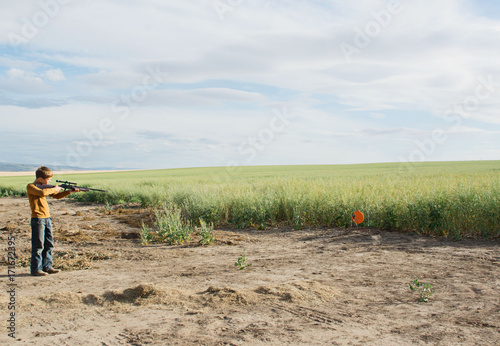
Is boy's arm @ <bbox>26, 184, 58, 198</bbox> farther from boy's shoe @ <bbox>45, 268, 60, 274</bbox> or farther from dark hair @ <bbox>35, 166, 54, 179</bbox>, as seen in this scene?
boy's shoe @ <bbox>45, 268, 60, 274</bbox>

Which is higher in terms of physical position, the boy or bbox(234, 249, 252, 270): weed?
the boy

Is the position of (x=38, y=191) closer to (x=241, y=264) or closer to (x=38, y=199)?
(x=38, y=199)

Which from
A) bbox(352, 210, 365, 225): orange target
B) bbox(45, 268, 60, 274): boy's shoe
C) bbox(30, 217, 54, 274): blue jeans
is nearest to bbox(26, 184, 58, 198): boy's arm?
bbox(30, 217, 54, 274): blue jeans

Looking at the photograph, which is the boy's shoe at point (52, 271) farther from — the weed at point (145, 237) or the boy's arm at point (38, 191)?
the weed at point (145, 237)

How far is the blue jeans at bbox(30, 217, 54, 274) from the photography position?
7.14 metres

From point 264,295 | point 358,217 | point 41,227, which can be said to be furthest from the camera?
point 358,217

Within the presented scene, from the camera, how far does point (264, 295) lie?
17.8 ft

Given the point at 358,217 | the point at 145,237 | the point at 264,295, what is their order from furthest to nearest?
the point at 358,217 < the point at 145,237 < the point at 264,295

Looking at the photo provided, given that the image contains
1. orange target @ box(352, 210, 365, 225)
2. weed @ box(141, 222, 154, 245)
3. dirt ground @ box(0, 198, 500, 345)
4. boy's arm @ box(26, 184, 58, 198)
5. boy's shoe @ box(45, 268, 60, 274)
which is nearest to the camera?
dirt ground @ box(0, 198, 500, 345)

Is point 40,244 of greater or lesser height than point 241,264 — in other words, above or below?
above

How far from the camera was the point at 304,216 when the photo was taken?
12352mm

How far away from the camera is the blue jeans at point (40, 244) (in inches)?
281

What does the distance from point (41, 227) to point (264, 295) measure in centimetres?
445

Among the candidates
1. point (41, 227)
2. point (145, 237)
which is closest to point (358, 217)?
point (145, 237)
